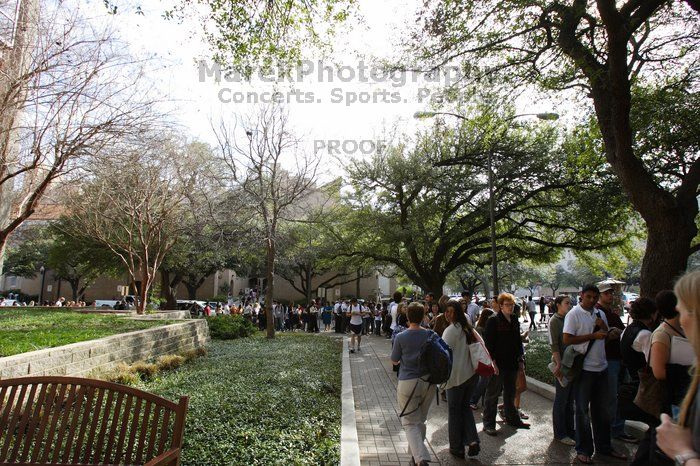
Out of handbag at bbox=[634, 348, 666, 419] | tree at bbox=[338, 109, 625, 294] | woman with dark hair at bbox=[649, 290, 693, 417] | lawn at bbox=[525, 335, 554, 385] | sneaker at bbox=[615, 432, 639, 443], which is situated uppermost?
tree at bbox=[338, 109, 625, 294]

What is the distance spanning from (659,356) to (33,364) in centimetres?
706

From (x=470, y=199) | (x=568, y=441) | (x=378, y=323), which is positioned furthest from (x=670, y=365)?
(x=378, y=323)

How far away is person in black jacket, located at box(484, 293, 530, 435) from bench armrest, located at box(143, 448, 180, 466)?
4.57m

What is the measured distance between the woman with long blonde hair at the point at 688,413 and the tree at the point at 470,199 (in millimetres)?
17422

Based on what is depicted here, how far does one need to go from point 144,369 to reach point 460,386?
6.31 metres

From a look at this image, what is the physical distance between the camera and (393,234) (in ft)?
69.6

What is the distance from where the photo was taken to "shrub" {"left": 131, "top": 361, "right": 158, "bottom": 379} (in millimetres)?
8778

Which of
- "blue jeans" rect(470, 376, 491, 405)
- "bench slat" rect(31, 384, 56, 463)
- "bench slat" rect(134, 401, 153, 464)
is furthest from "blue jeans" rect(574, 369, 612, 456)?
"bench slat" rect(31, 384, 56, 463)

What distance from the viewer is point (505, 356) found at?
21.3 ft

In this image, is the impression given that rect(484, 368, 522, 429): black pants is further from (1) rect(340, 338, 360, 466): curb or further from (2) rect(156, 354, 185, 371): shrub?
(2) rect(156, 354, 185, 371): shrub

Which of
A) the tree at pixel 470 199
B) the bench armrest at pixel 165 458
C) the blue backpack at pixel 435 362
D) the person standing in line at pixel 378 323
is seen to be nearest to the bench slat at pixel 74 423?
the bench armrest at pixel 165 458

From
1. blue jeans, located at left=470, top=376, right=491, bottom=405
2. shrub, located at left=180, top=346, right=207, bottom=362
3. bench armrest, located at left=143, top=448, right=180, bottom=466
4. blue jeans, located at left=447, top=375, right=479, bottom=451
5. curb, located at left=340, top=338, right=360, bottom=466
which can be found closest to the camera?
bench armrest, located at left=143, top=448, right=180, bottom=466

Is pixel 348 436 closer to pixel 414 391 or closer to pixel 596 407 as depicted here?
pixel 414 391

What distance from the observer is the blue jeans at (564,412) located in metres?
5.69
